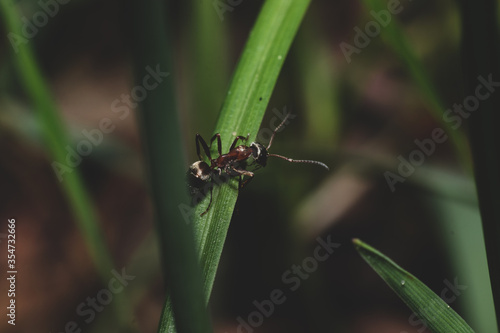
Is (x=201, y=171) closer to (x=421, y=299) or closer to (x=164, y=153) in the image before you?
(x=421, y=299)

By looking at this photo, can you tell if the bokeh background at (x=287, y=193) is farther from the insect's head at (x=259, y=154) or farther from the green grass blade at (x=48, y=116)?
the green grass blade at (x=48, y=116)

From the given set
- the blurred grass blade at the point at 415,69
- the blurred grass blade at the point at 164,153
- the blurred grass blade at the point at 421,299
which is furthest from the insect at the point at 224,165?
the blurred grass blade at the point at 164,153

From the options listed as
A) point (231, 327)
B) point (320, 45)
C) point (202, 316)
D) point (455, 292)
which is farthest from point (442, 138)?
point (202, 316)

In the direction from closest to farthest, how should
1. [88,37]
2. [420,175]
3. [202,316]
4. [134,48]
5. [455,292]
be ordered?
1. [134,48]
2. [202,316]
3. [455,292]
4. [420,175]
5. [88,37]

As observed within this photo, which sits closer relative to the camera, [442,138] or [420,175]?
[420,175]

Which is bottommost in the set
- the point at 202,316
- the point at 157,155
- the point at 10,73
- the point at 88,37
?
the point at 202,316

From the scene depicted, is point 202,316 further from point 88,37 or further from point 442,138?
point 88,37

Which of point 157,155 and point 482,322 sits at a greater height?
point 157,155
